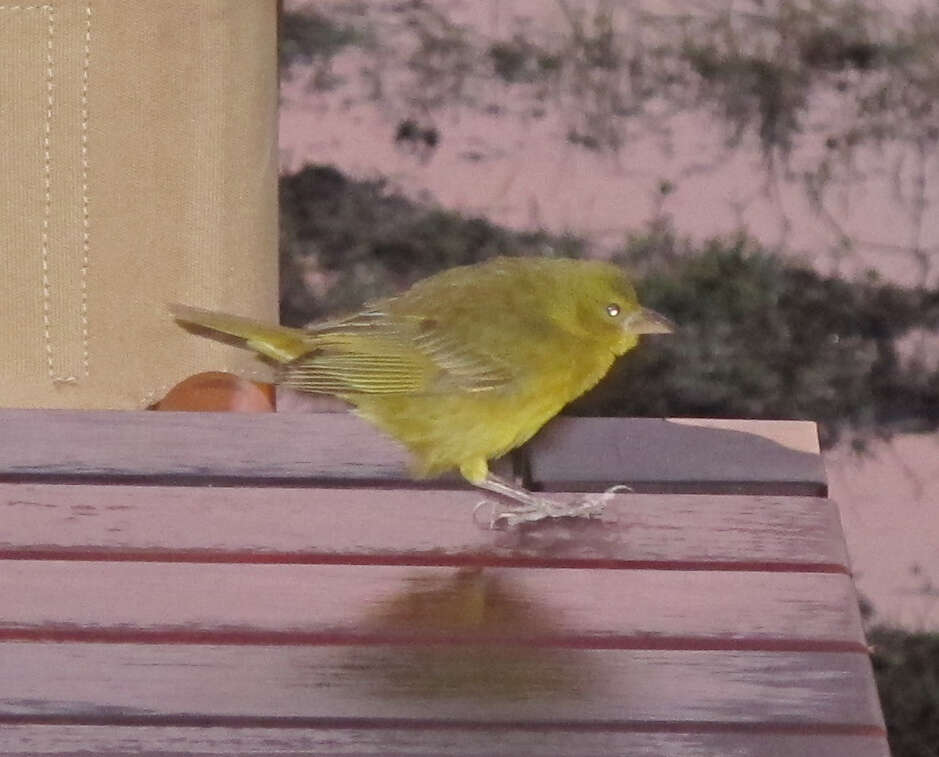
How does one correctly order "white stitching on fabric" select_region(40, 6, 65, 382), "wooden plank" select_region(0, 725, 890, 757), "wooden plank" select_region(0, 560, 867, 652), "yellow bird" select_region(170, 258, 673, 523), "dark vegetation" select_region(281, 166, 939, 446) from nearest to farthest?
"wooden plank" select_region(0, 725, 890, 757) → "wooden plank" select_region(0, 560, 867, 652) → "yellow bird" select_region(170, 258, 673, 523) → "white stitching on fabric" select_region(40, 6, 65, 382) → "dark vegetation" select_region(281, 166, 939, 446)

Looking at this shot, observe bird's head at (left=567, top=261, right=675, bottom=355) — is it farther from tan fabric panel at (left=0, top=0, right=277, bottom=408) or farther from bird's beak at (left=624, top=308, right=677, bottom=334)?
tan fabric panel at (left=0, top=0, right=277, bottom=408)

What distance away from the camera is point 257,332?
4.52 feet

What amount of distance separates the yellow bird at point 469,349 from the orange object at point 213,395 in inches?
6.6

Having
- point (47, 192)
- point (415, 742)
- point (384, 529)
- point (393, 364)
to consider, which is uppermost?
point (47, 192)

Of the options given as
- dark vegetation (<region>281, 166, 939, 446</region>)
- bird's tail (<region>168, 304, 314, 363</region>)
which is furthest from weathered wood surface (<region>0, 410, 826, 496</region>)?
dark vegetation (<region>281, 166, 939, 446</region>)

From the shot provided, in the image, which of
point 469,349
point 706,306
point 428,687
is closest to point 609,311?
point 469,349

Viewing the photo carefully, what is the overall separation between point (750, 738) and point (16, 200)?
42.1 inches

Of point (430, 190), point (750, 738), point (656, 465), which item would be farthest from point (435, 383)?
point (430, 190)

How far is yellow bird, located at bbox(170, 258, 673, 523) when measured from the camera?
1.32m

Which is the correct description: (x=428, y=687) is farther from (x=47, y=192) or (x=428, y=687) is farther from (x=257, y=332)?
(x=47, y=192)

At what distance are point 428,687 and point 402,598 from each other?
105mm

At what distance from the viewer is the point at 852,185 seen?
90.2 inches

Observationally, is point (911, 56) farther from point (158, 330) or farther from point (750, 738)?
point (750, 738)

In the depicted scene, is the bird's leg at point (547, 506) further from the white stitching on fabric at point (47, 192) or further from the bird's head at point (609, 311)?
the white stitching on fabric at point (47, 192)
